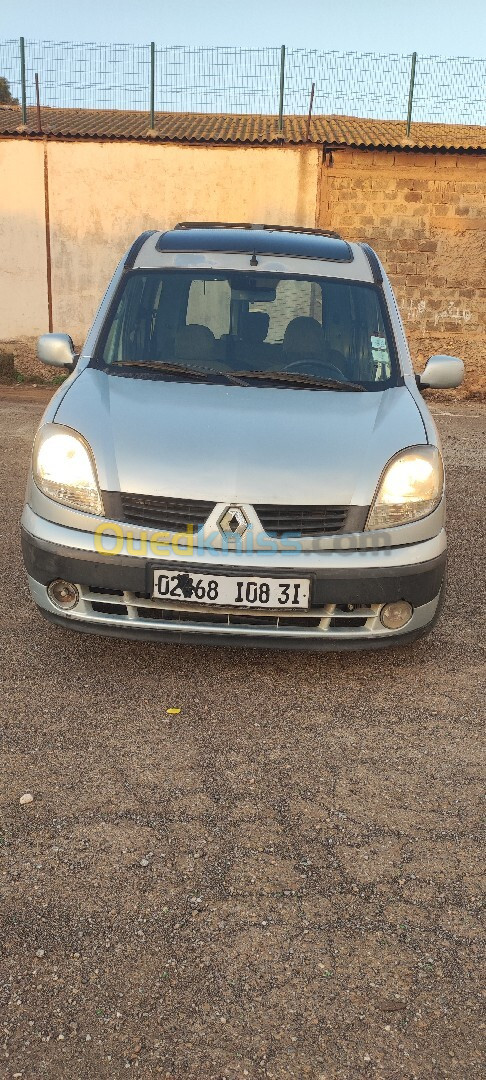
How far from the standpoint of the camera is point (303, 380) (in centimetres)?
420

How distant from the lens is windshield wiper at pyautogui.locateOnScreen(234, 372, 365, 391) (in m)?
4.17

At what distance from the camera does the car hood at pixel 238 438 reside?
348cm

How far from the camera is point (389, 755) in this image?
3.28 meters

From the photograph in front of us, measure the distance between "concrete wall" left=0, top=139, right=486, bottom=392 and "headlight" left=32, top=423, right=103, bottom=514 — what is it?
10.9m

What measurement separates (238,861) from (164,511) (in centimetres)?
137

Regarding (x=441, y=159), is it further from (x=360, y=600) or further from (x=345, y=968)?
(x=345, y=968)

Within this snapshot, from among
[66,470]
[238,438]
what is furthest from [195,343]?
[66,470]

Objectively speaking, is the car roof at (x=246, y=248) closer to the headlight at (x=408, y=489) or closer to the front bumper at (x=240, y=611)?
the headlight at (x=408, y=489)

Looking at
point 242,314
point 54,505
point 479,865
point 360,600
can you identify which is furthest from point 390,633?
point 242,314

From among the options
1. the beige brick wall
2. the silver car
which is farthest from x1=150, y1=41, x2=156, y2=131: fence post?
the silver car

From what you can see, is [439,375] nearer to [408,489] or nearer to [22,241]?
[408,489]

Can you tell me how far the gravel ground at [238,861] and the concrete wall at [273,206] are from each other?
35.4 feet

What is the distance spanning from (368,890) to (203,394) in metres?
2.22

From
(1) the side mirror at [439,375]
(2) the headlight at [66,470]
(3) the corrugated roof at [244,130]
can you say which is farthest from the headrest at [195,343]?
(3) the corrugated roof at [244,130]
